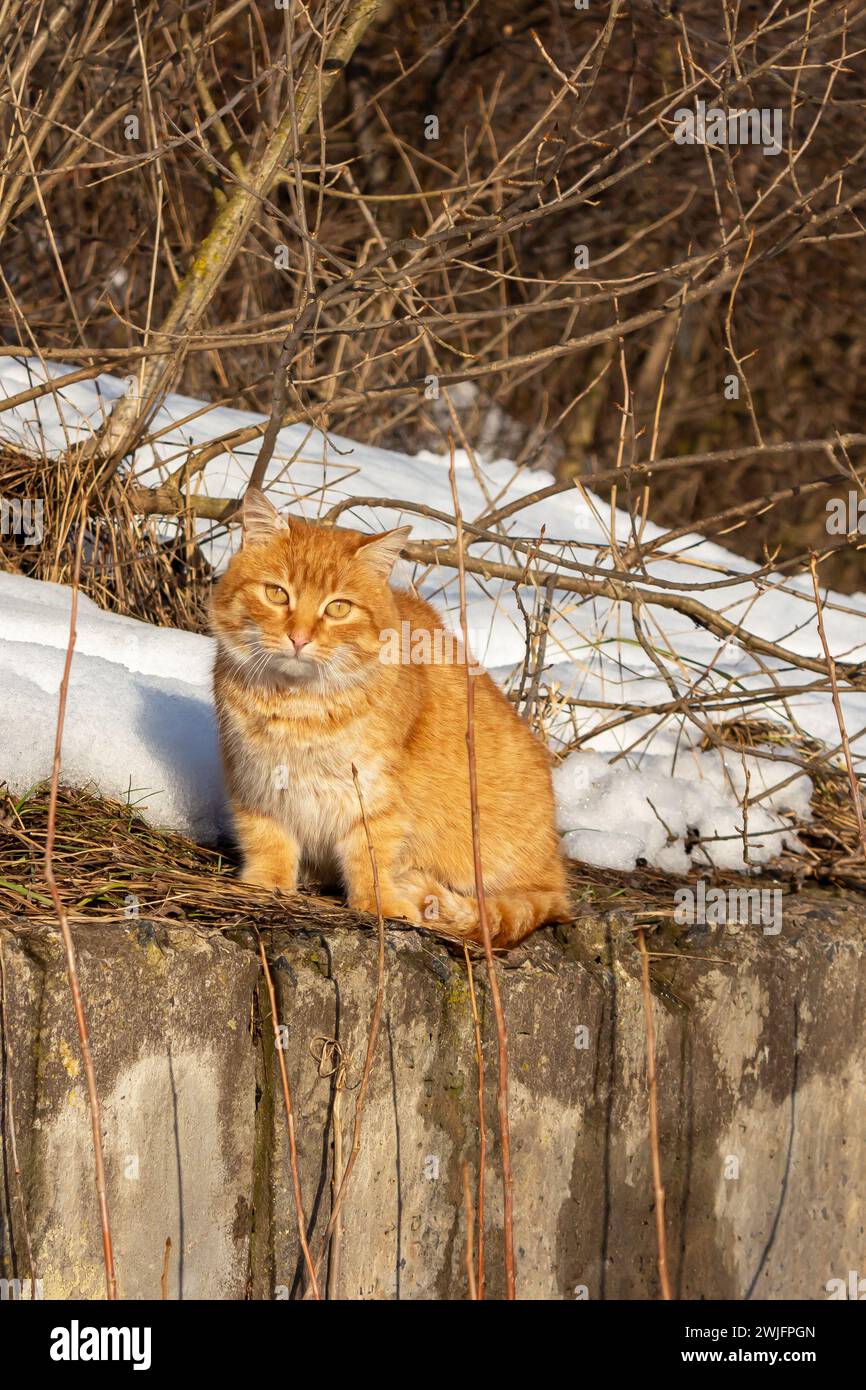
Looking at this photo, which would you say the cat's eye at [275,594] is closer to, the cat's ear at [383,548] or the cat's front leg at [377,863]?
the cat's ear at [383,548]

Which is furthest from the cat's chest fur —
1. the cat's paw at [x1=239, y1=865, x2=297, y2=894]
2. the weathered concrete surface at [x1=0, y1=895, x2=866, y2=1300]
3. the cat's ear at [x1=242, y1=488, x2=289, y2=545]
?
the cat's ear at [x1=242, y1=488, x2=289, y2=545]

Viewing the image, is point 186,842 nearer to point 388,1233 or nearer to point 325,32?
point 388,1233

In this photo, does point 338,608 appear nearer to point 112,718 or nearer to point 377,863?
point 377,863

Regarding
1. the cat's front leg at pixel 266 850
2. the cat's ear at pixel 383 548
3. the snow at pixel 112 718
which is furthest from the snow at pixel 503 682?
the cat's ear at pixel 383 548

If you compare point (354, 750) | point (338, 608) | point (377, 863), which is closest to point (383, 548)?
point (338, 608)

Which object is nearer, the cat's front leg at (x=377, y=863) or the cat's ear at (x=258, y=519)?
the cat's front leg at (x=377, y=863)

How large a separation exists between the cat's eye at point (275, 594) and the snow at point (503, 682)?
22.5 inches

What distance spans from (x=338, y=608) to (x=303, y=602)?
0.09 m

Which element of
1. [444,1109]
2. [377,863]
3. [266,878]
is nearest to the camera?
[444,1109]

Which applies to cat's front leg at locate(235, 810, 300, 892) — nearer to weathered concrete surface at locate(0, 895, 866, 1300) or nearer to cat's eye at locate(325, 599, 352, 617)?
weathered concrete surface at locate(0, 895, 866, 1300)

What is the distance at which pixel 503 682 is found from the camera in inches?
179

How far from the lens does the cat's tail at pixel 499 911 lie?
306 cm

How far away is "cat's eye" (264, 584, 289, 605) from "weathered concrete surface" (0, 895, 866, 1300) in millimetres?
798

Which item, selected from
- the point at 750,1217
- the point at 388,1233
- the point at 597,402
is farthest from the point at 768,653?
the point at 597,402
